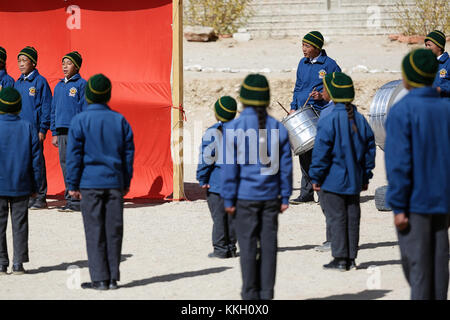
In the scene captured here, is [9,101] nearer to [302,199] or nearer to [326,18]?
[302,199]

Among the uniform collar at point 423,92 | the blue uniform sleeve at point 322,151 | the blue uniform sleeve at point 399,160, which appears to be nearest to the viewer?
the blue uniform sleeve at point 399,160

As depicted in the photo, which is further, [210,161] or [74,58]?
[74,58]

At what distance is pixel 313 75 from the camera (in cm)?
1112

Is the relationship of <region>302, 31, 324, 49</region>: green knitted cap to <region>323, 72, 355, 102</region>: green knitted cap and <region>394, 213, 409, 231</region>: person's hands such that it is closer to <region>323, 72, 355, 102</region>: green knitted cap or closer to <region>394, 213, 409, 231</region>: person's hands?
<region>323, 72, 355, 102</region>: green knitted cap

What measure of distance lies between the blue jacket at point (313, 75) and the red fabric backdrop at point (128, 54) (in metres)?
1.76

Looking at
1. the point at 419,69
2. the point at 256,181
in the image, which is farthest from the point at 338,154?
the point at 419,69

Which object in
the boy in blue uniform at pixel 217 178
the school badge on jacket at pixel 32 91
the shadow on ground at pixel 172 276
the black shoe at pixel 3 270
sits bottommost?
the shadow on ground at pixel 172 276

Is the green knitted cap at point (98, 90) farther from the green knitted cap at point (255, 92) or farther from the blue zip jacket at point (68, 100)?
the blue zip jacket at point (68, 100)

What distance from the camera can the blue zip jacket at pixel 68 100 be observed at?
11094mm

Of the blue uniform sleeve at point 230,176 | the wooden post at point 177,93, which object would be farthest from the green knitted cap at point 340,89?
the wooden post at point 177,93

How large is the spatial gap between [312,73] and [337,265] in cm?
377

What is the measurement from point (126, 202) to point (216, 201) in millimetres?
3721

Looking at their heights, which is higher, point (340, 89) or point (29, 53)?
point (29, 53)

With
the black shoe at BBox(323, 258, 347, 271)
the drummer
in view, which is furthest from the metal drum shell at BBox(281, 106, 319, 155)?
the black shoe at BBox(323, 258, 347, 271)
